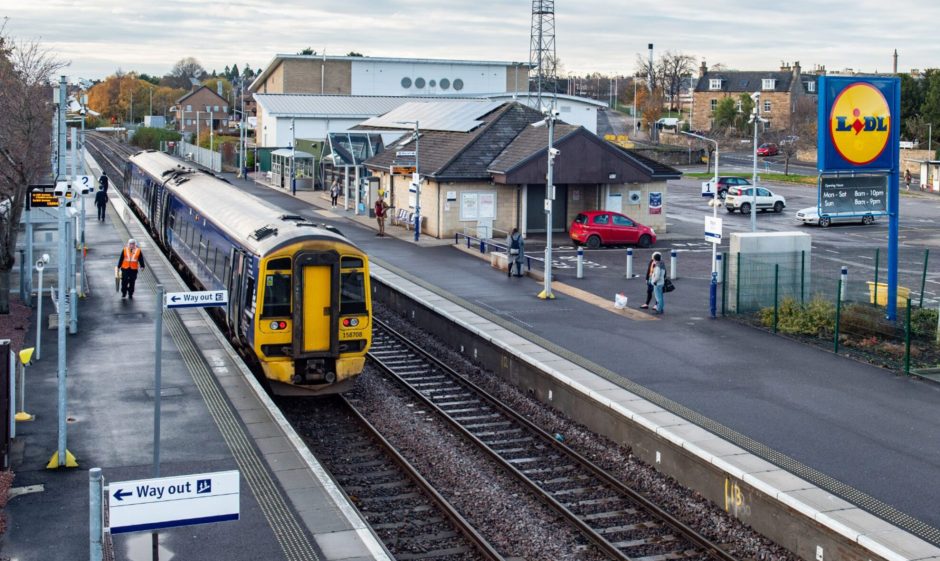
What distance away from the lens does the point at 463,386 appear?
2003 cm

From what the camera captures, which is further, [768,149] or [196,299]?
[768,149]

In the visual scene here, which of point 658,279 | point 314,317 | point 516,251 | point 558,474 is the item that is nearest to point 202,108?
point 516,251

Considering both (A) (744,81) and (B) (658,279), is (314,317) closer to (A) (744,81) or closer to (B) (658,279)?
(B) (658,279)

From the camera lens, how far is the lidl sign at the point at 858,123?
925 inches

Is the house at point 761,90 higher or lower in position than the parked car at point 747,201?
higher

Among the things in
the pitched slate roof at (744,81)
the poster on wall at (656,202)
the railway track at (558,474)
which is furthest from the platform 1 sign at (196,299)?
the pitched slate roof at (744,81)

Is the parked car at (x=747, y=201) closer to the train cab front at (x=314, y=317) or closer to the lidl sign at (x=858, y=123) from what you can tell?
the lidl sign at (x=858, y=123)

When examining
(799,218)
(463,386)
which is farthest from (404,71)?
(463,386)

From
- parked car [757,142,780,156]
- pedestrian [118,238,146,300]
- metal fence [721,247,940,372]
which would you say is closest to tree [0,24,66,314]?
pedestrian [118,238,146,300]

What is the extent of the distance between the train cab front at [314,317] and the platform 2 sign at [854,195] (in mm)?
12219

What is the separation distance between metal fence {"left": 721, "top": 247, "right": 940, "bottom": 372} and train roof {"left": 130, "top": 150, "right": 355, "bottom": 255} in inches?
410

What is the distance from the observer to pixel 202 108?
144375 millimetres

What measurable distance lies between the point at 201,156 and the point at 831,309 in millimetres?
72239

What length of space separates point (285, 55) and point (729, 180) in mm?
46465
